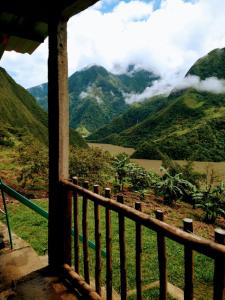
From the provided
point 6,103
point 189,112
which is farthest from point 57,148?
point 189,112

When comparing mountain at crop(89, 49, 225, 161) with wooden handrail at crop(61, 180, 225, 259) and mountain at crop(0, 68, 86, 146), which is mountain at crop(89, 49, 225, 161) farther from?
wooden handrail at crop(61, 180, 225, 259)

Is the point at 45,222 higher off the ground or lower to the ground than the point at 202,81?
lower

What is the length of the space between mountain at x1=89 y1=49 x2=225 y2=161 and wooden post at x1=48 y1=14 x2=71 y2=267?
48.5 meters

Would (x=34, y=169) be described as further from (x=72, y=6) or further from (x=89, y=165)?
(x=72, y=6)

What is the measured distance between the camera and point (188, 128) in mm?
99688

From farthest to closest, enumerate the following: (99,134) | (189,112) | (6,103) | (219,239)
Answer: (99,134), (189,112), (6,103), (219,239)

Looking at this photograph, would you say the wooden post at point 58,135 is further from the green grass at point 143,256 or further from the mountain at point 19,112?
the mountain at point 19,112

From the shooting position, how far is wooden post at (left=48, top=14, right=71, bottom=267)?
3.20 m

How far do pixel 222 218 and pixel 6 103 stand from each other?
60064mm

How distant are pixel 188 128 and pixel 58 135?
100m

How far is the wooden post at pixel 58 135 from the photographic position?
320 cm

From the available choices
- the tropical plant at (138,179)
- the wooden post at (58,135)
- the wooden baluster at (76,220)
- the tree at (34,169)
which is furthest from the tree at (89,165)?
the wooden baluster at (76,220)

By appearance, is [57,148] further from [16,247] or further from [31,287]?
[16,247]

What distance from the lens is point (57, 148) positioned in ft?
10.6
